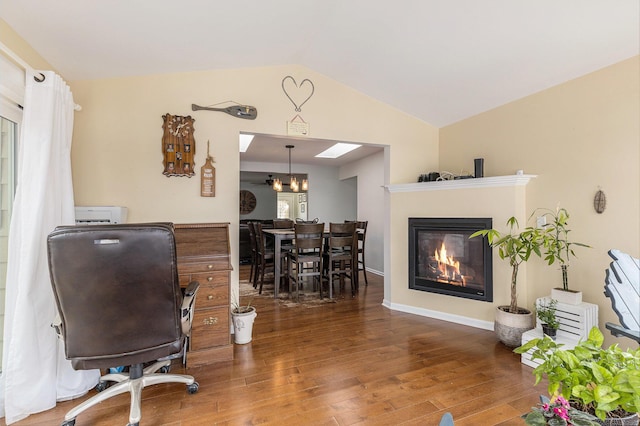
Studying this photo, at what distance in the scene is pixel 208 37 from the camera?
7.40 feet

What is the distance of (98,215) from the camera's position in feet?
7.75

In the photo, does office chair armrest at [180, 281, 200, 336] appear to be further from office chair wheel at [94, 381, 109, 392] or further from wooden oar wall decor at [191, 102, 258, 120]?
wooden oar wall decor at [191, 102, 258, 120]

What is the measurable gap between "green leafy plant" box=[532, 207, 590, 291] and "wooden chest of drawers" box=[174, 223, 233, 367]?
2.61m

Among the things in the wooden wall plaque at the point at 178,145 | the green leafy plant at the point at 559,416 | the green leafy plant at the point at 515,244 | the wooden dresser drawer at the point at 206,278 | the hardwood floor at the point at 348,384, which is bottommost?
the hardwood floor at the point at 348,384

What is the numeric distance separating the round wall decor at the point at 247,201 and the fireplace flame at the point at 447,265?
207 inches

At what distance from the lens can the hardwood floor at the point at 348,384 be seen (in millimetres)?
1652

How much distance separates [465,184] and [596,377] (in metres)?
2.46

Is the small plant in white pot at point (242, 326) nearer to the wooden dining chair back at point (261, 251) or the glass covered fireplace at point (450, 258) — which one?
the wooden dining chair back at point (261, 251)

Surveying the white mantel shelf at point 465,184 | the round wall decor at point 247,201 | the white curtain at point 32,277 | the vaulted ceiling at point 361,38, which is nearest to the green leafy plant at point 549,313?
the white mantel shelf at point 465,184

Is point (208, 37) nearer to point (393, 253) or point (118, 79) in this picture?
point (118, 79)

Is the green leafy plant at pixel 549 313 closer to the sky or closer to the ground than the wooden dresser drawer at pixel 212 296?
A: closer to the ground

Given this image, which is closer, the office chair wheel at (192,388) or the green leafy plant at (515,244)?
the office chair wheel at (192,388)

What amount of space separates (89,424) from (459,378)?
2.28 meters

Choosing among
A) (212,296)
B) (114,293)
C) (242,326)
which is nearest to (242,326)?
(242,326)
